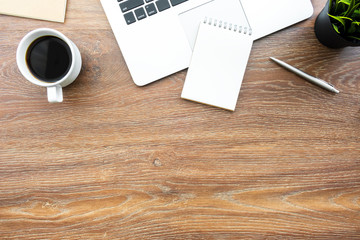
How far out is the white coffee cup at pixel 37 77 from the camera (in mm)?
459

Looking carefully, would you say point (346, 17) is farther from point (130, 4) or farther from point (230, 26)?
point (130, 4)

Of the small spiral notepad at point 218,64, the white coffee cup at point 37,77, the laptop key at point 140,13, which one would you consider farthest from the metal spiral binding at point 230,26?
the white coffee cup at point 37,77

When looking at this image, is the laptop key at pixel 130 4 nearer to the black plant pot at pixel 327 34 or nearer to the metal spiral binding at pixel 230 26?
the metal spiral binding at pixel 230 26

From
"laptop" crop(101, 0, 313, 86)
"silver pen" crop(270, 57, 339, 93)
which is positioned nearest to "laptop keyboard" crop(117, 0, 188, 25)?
"laptop" crop(101, 0, 313, 86)

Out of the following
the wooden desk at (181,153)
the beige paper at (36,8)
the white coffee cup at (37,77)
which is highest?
the beige paper at (36,8)

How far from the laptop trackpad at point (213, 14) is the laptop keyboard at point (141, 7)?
0.12 feet

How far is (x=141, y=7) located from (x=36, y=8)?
0.20 metres

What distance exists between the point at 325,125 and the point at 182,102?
0.28 meters

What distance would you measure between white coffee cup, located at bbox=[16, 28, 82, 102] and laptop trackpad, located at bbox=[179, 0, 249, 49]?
210 mm

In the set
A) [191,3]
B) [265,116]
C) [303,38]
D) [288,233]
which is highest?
[191,3]

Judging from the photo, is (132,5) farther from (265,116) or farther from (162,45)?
(265,116)

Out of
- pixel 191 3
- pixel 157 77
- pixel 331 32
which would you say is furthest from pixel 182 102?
pixel 331 32

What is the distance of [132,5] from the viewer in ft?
1.65

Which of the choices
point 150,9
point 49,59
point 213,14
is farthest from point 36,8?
point 213,14
